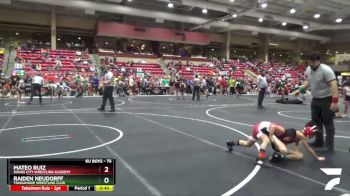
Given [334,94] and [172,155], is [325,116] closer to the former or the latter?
[334,94]

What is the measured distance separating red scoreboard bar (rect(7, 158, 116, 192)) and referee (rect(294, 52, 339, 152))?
4.03 m

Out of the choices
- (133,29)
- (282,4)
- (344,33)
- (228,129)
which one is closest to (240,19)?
(282,4)

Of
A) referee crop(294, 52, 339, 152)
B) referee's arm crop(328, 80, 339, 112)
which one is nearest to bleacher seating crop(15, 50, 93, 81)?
referee crop(294, 52, 339, 152)

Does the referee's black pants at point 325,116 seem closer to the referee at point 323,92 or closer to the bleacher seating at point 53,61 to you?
the referee at point 323,92

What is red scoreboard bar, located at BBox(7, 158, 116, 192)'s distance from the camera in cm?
329

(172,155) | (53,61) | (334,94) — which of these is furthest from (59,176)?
(53,61)

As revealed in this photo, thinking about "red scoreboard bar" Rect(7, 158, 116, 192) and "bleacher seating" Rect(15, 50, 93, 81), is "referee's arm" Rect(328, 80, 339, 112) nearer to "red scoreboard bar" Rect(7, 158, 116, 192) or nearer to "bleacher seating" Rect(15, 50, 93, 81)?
"red scoreboard bar" Rect(7, 158, 116, 192)

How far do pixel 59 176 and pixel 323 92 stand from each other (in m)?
4.60

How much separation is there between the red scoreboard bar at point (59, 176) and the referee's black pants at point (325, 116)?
407 centimetres

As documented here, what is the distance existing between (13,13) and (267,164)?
100.0ft

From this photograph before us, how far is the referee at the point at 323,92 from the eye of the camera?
17.8 feet

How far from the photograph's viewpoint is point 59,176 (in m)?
3.31

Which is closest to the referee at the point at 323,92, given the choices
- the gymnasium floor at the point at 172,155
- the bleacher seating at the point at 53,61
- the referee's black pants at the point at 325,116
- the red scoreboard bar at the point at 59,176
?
the referee's black pants at the point at 325,116

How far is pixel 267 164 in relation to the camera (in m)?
4.76
